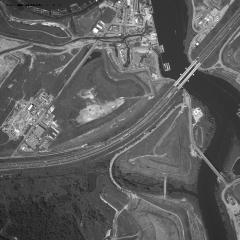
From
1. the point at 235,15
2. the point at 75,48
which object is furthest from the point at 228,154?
the point at 75,48

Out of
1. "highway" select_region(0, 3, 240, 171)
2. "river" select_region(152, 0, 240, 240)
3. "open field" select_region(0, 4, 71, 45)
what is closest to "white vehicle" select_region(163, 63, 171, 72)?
"river" select_region(152, 0, 240, 240)

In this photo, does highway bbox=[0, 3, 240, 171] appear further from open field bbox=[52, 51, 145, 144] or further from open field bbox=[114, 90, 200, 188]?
open field bbox=[52, 51, 145, 144]

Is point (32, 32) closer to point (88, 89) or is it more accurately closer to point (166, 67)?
point (88, 89)

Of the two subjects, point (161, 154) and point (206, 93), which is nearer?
point (161, 154)

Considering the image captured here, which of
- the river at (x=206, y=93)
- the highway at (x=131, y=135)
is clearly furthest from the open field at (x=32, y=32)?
the highway at (x=131, y=135)

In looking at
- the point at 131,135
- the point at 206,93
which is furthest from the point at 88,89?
the point at 206,93

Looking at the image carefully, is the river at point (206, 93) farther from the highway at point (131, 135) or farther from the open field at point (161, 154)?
the open field at point (161, 154)
